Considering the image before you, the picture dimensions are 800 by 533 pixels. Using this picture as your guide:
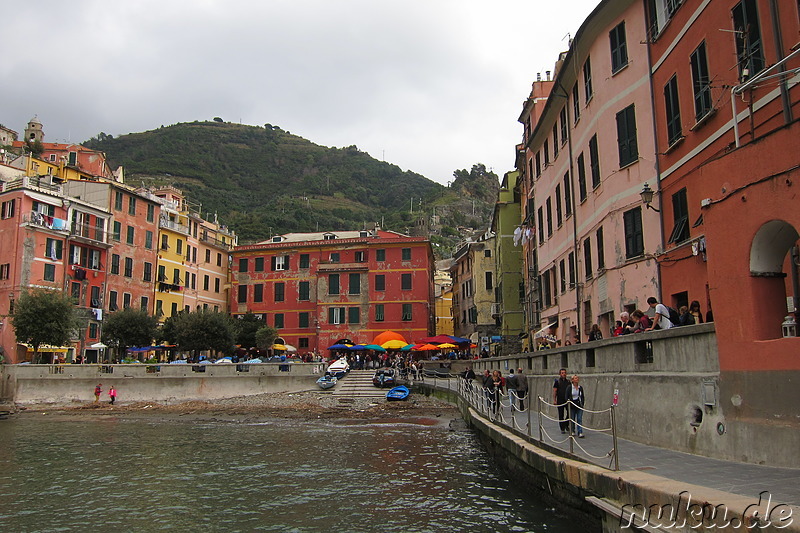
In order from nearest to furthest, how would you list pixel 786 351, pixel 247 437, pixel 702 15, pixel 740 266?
pixel 786 351 < pixel 740 266 < pixel 702 15 < pixel 247 437

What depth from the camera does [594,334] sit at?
19.9 metres

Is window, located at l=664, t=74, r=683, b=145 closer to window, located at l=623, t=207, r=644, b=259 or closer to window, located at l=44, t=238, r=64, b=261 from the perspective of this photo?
window, located at l=623, t=207, r=644, b=259

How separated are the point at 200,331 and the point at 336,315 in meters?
Answer: 14.8

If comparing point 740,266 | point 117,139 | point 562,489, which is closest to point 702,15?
point 740,266

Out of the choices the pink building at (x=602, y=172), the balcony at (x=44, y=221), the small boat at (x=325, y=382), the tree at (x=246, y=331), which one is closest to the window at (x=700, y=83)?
the pink building at (x=602, y=172)

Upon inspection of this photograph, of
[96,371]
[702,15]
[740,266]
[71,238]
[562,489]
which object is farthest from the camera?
[71,238]

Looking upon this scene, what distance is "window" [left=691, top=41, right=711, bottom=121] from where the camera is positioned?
49.1ft

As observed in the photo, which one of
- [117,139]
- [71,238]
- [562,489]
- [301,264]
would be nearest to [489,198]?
[117,139]

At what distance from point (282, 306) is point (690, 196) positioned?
51566 millimetres

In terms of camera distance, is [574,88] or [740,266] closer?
[740,266]

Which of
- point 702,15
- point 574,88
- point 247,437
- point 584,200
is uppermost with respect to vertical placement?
point 574,88

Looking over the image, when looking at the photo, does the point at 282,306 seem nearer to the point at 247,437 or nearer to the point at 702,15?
the point at 247,437

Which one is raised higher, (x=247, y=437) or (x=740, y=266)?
(x=740, y=266)

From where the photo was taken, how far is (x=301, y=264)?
209 ft
